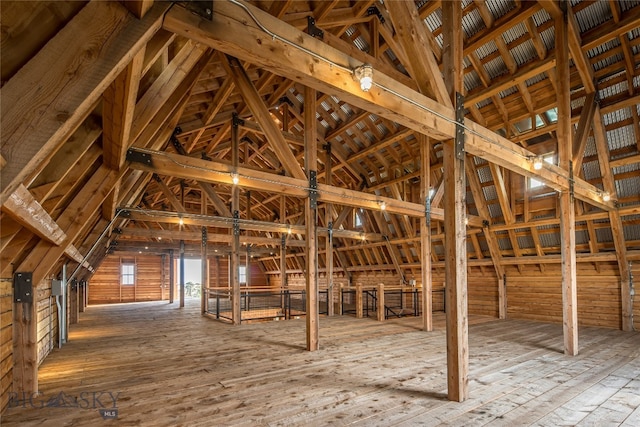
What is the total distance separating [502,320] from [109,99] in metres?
10.1

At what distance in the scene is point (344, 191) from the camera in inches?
265

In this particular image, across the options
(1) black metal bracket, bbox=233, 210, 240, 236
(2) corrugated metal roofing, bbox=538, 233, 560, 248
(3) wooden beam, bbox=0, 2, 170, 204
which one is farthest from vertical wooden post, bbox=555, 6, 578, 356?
(1) black metal bracket, bbox=233, 210, 240, 236

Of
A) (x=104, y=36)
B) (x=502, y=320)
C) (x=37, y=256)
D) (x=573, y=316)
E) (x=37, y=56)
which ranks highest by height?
(x=104, y=36)

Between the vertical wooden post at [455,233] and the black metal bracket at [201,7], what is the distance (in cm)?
273

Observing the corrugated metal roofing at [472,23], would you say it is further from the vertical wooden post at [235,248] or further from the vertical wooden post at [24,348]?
the vertical wooden post at [24,348]

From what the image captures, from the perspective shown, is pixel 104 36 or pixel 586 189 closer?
pixel 104 36

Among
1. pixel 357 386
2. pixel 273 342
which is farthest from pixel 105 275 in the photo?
pixel 357 386

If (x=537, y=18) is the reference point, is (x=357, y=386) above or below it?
below

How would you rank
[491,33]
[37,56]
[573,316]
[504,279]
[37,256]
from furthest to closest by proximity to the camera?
[504,279] < [491,33] < [573,316] < [37,256] < [37,56]

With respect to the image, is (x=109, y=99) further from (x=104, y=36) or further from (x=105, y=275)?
(x=105, y=275)

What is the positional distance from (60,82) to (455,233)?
11.2 ft

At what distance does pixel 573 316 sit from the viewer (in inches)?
216

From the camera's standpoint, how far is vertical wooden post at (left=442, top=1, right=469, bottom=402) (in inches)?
138

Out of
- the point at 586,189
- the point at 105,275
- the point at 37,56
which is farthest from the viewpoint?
the point at 105,275
